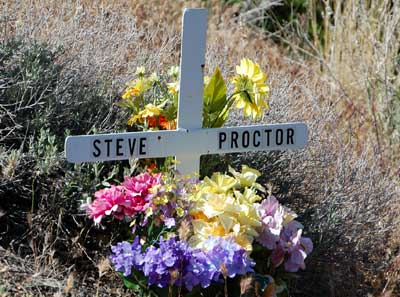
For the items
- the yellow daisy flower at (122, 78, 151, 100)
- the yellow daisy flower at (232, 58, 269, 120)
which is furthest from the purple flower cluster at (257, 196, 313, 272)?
the yellow daisy flower at (122, 78, 151, 100)

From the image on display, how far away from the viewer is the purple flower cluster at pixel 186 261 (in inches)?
114

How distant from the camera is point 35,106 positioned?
372cm

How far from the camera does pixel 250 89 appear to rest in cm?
342

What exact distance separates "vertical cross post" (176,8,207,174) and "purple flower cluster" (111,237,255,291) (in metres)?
0.45

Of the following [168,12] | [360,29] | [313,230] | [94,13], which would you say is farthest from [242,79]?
[168,12]

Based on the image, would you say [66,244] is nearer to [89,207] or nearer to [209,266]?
[89,207]

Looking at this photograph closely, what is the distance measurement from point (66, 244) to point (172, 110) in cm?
69

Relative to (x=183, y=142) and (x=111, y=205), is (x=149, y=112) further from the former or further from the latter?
(x=111, y=205)

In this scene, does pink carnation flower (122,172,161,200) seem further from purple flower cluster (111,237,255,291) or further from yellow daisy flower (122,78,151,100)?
yellow daisy flower (122,78,151,100)

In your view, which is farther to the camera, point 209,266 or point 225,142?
point 225,142

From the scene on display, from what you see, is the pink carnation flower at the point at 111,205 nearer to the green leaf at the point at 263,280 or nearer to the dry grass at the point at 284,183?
the dry grass at the point at 284,183

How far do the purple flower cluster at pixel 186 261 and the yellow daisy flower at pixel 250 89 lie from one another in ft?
2.18

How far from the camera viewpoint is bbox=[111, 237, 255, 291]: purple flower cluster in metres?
2.90

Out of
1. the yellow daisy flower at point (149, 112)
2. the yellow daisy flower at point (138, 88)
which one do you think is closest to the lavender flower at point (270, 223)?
the yellow daisy flower at point (149, 112)
